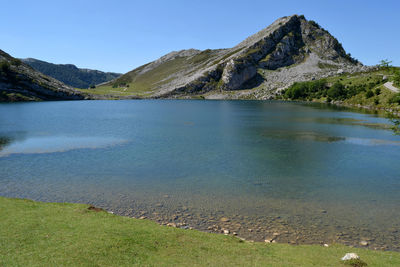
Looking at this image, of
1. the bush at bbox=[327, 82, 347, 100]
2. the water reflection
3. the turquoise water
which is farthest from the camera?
the bush at bbox=[327, 82, 347, 100]

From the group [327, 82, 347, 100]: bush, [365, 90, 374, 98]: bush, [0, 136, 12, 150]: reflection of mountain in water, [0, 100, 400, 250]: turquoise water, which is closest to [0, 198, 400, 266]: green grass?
[0, 100, 400, 250]: turquoise water

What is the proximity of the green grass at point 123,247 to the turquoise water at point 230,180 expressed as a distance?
414 cm

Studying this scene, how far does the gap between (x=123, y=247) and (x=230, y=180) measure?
67.3 ft

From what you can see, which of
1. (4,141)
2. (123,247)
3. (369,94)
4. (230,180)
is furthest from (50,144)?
(369,94)

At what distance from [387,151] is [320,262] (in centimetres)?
4489

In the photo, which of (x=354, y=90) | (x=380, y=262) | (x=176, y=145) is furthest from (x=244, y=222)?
(x=354, y=90)

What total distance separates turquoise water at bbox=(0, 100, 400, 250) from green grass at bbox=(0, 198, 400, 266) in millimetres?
4140

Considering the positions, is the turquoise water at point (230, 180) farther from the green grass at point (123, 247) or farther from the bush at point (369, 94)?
the bush at point (369, 94)

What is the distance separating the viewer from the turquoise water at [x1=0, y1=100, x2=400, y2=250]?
22.0 meters

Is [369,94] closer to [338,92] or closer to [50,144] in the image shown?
[338,92]

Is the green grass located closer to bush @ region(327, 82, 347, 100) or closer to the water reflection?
the water reflection

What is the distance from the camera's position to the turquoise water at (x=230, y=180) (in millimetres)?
22047

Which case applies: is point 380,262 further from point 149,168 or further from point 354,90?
point 354,90

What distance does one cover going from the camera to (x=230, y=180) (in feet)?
107
